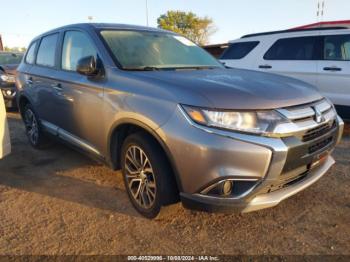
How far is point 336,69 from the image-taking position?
5.66 metres

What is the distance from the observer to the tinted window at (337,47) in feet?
18.5

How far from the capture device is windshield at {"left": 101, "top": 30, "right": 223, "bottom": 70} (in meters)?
3.23

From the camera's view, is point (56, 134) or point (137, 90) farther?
point (56, 134)

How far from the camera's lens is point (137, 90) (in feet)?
8.98

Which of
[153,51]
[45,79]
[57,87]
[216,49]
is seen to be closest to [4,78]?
[45,79]

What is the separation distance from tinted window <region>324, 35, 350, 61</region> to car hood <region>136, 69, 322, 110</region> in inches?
131

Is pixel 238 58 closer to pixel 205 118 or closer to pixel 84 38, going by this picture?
A: pixel 84 38

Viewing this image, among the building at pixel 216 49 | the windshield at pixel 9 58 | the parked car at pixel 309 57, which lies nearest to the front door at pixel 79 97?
the parked car at pixel 309 57

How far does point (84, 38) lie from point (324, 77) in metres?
4.30

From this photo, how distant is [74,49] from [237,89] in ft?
7.04

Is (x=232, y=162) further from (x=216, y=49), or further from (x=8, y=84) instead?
(x=216, y=49)

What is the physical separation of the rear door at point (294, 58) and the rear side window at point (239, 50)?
1.23 ft

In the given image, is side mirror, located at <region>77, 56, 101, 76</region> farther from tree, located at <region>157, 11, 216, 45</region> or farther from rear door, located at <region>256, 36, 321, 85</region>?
tree, located at <region>157, 11, 216, 45</region>

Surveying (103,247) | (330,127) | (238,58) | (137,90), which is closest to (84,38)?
(137,90)
